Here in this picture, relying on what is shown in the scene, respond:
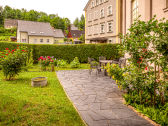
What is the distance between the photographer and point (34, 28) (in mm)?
38375

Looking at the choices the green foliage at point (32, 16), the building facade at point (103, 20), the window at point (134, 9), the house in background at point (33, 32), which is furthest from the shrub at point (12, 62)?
the green foliage at point (32, 16)

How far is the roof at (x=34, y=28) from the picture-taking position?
122 feet

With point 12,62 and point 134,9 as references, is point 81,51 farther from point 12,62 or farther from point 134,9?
point 12,62

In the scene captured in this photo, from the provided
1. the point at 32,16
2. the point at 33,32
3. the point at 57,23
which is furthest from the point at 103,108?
the point at 32,16

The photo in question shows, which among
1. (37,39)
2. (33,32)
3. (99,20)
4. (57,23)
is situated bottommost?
(37,39)

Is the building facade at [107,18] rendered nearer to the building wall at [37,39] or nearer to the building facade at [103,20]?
the building facade at [103,20]

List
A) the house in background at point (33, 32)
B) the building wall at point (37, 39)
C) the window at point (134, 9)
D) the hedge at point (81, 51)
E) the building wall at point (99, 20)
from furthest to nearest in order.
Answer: the building wall at point (37, 39) → the house in background at point (33, 32) → the building wall at point (99, 20) → the hedge at point (81, 51) → the window at point (134, 9)

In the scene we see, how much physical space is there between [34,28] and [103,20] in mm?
22269

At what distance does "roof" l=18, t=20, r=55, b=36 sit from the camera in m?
37.3

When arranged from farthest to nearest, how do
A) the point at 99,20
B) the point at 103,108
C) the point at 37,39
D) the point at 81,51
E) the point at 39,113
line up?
1. the point at 37,39
2. the point at 99,20
3. the point at 81,51
4. the point at 103,108
5. the point at 39,113

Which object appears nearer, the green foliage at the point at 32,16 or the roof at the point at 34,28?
the roof at the point at 34,28

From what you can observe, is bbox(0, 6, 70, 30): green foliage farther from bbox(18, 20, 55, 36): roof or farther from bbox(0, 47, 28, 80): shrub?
bbox(0, 47, 28, 80): shrub

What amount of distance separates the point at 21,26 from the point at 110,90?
3807 cm

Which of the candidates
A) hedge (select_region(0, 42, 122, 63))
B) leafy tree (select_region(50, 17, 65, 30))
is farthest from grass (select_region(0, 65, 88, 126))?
leafy tree (select_region(50, 17, 65, 30))
